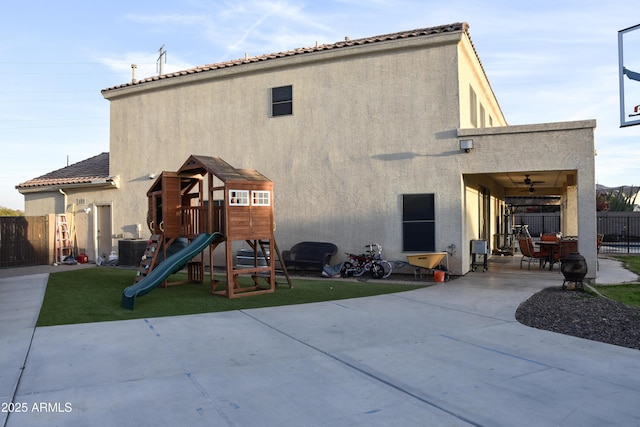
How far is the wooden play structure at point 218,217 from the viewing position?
10.6 m

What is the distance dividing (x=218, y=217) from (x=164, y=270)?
180cm

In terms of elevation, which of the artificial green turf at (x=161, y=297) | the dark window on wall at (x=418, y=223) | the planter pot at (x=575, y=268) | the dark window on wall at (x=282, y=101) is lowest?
the artificial green turf at (x=161, y=297)

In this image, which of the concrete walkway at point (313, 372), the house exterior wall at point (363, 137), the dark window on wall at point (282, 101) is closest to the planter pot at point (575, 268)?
the house exterior wall at point (363, 137)

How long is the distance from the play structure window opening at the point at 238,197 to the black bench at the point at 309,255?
3938 mm

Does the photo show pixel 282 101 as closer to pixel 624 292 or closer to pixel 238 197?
pixel 238 197

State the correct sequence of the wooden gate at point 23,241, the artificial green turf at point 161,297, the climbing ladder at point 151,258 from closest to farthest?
the artificial green turf at point 161,297 → the climbing ladder at point 151,258 → the wooden gate at point 23,241

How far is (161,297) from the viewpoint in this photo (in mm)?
10344

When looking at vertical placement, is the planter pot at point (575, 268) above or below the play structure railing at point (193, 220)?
below

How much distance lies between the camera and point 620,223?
29.9m

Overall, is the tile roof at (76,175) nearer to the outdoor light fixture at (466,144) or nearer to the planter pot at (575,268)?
the outdoor light fixture at (466,144)

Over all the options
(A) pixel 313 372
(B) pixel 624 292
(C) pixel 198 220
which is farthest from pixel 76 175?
(B) pixel 624 292

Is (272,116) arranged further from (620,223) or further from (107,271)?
(620,223)

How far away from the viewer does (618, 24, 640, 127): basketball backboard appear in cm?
1212

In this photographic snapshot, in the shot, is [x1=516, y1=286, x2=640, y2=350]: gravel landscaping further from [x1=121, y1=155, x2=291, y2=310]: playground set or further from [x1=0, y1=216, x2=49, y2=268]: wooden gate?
[x1=0, y1=216, x2=49, y2=268]: wooden gate
